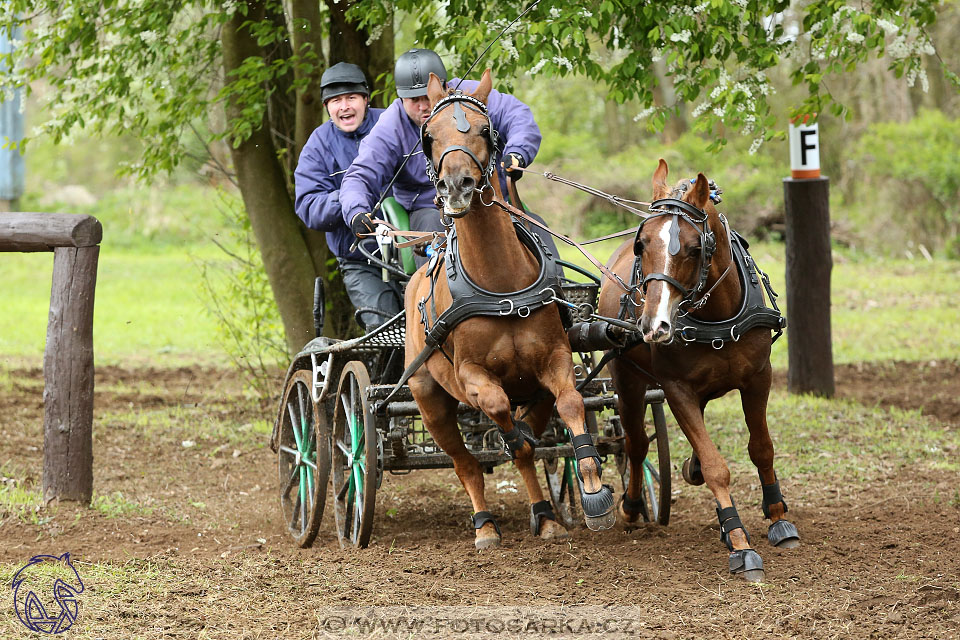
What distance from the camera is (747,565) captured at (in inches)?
196

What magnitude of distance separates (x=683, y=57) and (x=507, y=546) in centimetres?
348

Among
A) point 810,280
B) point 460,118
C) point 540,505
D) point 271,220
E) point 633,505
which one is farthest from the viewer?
point 810,280

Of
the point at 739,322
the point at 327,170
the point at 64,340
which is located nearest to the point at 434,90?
the point at 739,322

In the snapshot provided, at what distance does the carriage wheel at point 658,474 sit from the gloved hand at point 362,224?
1.87 meters

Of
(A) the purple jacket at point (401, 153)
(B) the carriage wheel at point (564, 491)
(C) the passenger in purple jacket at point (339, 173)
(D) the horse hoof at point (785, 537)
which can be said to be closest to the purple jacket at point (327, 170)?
(C) the passenger in purple jacket at point (339, 173)

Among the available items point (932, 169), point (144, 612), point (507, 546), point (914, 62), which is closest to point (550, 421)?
point (507, 546)

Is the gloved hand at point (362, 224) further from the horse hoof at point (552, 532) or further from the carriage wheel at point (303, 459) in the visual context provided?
the horse hoof at point (552, 532)

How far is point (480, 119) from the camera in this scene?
15.7ft

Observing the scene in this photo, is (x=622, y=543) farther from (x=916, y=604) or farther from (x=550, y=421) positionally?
(x=916, y=604)

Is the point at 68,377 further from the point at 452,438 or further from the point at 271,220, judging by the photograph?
the point at 271,220

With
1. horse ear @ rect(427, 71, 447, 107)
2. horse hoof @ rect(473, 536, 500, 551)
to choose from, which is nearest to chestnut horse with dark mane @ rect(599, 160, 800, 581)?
horse ear @ rect(427, 71, 447, 107)

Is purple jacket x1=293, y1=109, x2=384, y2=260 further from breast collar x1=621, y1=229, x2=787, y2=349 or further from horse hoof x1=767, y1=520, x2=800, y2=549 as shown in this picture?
horse hoof x1=767, y1=520, x2=800, y2=549

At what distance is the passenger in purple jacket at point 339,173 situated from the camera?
6773 millimetres

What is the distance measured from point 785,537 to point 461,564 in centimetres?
165
